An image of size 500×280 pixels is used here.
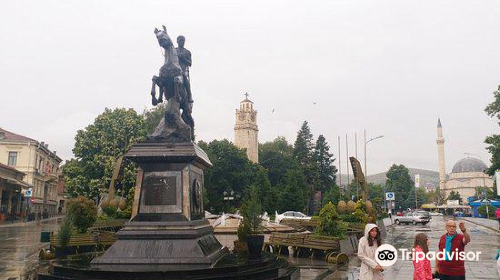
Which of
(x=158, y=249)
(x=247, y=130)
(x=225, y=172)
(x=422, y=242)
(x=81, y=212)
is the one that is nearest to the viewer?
(x=422, y=242)

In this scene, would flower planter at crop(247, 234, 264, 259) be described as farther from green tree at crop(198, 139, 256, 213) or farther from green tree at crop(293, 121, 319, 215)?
green tree at crop(293, 121, 319, 215)

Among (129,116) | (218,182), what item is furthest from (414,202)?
(129,116)

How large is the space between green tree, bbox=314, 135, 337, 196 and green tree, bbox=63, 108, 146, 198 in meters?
38.6

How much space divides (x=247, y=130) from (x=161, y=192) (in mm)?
96780

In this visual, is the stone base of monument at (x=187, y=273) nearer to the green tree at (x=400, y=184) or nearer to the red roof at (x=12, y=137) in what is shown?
the red roof at (x=12, y=137)

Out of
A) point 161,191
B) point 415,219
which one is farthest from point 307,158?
point 161,191

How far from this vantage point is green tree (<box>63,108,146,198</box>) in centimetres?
3781

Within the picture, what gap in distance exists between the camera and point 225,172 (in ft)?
197

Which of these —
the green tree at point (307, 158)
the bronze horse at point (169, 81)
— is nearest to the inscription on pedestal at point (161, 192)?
the bronze horse at point (169, 81)

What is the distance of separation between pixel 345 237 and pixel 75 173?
30.9 m

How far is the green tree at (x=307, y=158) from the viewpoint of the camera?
2736 inches

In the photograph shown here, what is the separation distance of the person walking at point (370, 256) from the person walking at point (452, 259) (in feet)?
3.81

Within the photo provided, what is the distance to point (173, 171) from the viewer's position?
1067cm

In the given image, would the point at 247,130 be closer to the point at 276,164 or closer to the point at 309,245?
the point at 276,164
